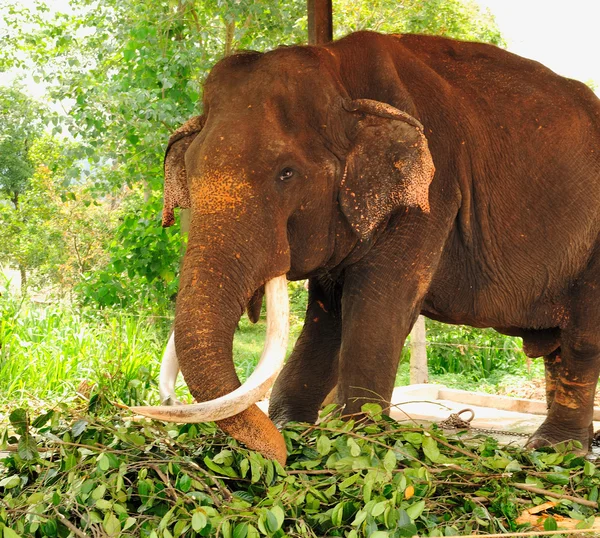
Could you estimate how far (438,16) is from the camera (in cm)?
1000

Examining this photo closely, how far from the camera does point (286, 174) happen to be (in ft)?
11.7

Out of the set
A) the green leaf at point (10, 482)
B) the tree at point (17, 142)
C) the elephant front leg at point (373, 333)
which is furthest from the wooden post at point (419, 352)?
the tree at point (17, 142)

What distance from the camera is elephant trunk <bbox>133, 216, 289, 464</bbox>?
2.94 metres

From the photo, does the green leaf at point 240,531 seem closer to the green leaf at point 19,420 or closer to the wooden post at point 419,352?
the green leaf at point 19,420

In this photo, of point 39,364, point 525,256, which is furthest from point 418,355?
point 525,256

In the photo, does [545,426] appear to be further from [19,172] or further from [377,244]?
[19,172]

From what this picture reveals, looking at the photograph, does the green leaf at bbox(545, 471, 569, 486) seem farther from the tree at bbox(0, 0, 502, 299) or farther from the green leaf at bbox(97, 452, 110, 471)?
the tree at bbox(0, 0, 502, 299)

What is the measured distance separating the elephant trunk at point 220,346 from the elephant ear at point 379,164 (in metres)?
0.58

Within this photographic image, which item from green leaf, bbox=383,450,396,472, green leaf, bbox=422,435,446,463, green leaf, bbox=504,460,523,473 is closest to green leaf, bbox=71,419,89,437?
green leaf, bbox=383,450,396,472

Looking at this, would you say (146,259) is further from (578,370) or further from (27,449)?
(27,449)

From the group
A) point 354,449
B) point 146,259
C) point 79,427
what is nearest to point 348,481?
point 354,449

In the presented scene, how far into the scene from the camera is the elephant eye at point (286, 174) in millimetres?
3547

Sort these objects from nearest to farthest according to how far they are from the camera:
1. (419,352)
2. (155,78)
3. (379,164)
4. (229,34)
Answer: (379,164)
(155,78)
(419,352)
(229,34)

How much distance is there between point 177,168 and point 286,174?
722 millimetres
